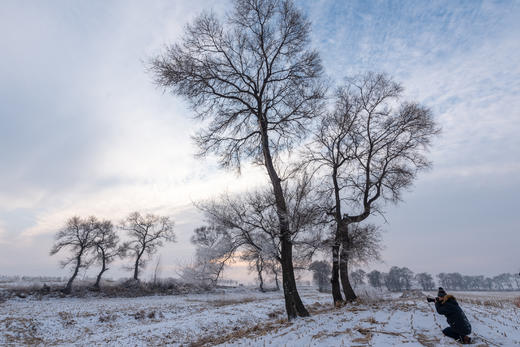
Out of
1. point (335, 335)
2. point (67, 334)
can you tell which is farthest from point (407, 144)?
point (67, 334)

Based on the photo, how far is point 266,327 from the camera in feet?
32.0

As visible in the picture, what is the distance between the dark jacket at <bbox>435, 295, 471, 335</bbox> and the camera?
538 centimetres

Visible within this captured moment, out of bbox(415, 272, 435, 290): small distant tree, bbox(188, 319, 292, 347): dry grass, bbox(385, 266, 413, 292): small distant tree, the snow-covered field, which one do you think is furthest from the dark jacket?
bbox(415, 272, 435, 290): small distant tree

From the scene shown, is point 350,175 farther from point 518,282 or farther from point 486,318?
point 518,282

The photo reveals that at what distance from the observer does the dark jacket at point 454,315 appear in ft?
17.6

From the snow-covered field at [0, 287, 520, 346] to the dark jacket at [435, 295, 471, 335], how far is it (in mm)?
368

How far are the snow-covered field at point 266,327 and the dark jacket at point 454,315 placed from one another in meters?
0.37

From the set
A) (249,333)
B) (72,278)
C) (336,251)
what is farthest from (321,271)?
(249,333)

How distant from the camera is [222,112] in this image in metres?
11.3

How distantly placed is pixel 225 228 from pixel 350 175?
29.3 ft

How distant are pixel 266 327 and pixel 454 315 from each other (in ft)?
21.6

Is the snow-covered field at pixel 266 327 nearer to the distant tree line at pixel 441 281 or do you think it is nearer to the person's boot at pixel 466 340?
the person's boot at pixel 466 340

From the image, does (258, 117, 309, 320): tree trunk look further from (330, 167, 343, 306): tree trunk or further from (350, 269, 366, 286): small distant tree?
(350, 269, 366, 286): small distant tree

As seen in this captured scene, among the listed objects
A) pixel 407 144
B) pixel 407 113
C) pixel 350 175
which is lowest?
pixel 350 175
